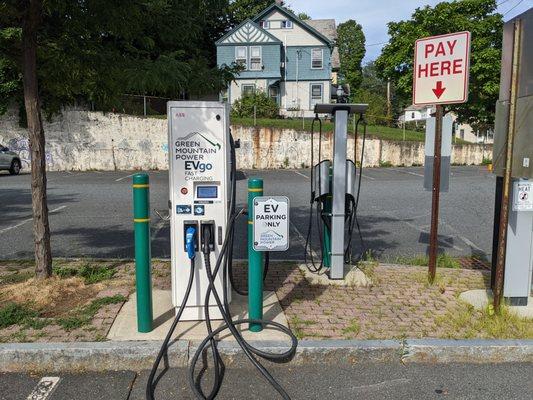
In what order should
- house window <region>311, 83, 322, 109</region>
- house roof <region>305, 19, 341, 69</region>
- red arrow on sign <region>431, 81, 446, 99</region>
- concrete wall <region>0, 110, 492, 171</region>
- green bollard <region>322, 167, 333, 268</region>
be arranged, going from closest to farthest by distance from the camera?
red arrow on sign <region>431, 81, 446, 99</region> → green bollard <region>322, 167, 333, 268</region> → concrete wall <region>0, 110, 492, 171</region> → house window <region>311, 83, 322, 109</region> → house roof <region>305, 19, 341, 69</region>

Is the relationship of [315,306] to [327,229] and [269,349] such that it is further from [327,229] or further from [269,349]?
[327,229]

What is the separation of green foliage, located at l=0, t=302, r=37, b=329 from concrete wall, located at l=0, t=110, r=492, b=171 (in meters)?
20.5

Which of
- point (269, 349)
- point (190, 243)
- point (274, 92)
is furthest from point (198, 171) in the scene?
point (274, 92)

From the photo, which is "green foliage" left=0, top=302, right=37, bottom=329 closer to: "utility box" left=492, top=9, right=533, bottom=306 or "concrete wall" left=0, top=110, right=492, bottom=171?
"utility box" left=492, top=9, right=533, bottom=306

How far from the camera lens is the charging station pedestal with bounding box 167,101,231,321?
412 centimetres

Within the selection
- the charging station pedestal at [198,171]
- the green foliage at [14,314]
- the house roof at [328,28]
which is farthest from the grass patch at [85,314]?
the house roof at [328,28]

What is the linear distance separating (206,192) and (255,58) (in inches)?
1277

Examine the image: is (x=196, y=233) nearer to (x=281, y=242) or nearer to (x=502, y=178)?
(x=281, y=242)

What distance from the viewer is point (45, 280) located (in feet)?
16.7

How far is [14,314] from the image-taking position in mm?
4359

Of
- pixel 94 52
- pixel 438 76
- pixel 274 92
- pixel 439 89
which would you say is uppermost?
pixel 274 92

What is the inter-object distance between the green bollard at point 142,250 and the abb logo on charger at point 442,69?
3.28 metres

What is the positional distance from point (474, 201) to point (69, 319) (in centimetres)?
1107

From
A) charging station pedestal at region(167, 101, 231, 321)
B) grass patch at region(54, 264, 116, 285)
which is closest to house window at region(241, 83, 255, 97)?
grass patch at region(54, 264, 116, 285)
